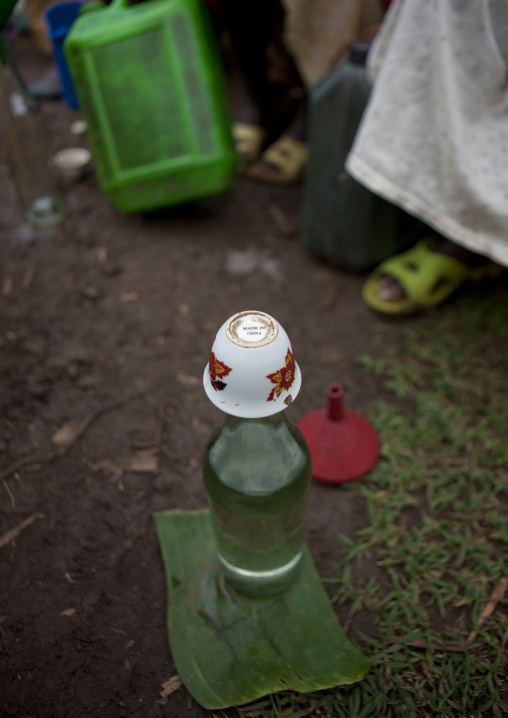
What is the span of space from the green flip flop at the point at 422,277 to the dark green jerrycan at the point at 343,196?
0.35 ft

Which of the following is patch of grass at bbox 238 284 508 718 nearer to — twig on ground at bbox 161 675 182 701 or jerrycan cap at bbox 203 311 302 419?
twig on ground at bbox 161 675 182 701

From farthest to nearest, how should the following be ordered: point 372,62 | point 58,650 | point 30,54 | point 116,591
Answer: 1. point 30,54
2. point 372,62
3. point 116,591
4. point 58,650

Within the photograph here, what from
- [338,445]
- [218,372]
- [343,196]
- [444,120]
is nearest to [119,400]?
[338,445]

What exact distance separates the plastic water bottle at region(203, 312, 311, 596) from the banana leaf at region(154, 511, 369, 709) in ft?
0.18

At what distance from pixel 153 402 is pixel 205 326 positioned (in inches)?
17.3

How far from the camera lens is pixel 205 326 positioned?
2.30m

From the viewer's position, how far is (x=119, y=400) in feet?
6.57

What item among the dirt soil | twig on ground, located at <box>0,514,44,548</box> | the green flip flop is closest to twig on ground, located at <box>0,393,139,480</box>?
the dirt soil

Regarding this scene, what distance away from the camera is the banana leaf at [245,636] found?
1310mm

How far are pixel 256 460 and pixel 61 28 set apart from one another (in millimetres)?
2725

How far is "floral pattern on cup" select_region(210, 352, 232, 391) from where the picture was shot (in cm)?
105

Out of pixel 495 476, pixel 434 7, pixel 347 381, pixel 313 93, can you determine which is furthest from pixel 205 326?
pixel 434 7

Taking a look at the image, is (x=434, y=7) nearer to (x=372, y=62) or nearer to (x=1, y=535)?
(x=372, y=62)

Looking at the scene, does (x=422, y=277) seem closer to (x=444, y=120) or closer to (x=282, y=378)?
(x=444, y=120)
